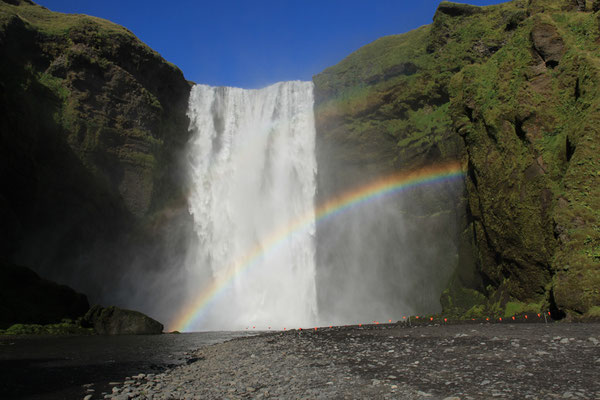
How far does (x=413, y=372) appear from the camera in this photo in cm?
826

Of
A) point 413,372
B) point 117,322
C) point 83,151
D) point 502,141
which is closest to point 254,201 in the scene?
point 83,151

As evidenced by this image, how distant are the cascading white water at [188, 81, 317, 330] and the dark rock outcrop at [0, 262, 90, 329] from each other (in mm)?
12958

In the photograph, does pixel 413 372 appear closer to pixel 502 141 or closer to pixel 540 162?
pixel 540 162

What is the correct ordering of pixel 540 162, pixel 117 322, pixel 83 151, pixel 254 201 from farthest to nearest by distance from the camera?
pixel 254 201 → pixel 83 151 → pixel 117 322 → pixel 540 162

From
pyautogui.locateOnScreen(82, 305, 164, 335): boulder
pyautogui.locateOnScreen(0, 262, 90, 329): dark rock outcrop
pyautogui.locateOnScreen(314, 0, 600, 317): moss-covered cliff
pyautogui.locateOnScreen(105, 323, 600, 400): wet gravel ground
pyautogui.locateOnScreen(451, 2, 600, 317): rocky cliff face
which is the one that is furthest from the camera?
pyautogui.locateOnScreen(82, 305, 164, 335): boulder

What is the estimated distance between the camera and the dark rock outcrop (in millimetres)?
25344

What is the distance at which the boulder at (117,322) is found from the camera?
1054 inches

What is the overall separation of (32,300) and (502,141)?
3259 cm

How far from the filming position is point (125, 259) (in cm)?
4031

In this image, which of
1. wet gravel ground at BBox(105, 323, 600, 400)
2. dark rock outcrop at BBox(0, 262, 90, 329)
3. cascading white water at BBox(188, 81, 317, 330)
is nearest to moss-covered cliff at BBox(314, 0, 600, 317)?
cascading white water at BBox(188, 81, 317, 330)

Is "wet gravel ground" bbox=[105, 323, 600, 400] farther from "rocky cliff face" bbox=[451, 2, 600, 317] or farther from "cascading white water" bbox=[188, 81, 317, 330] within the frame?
"cascading white water" bbox=[188, 81, 317, 330]

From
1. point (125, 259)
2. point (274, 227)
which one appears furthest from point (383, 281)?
point (125, 259)

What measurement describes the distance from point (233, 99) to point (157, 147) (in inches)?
464

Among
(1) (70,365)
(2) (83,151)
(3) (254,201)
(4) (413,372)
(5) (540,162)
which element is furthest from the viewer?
(3) (254,201)
